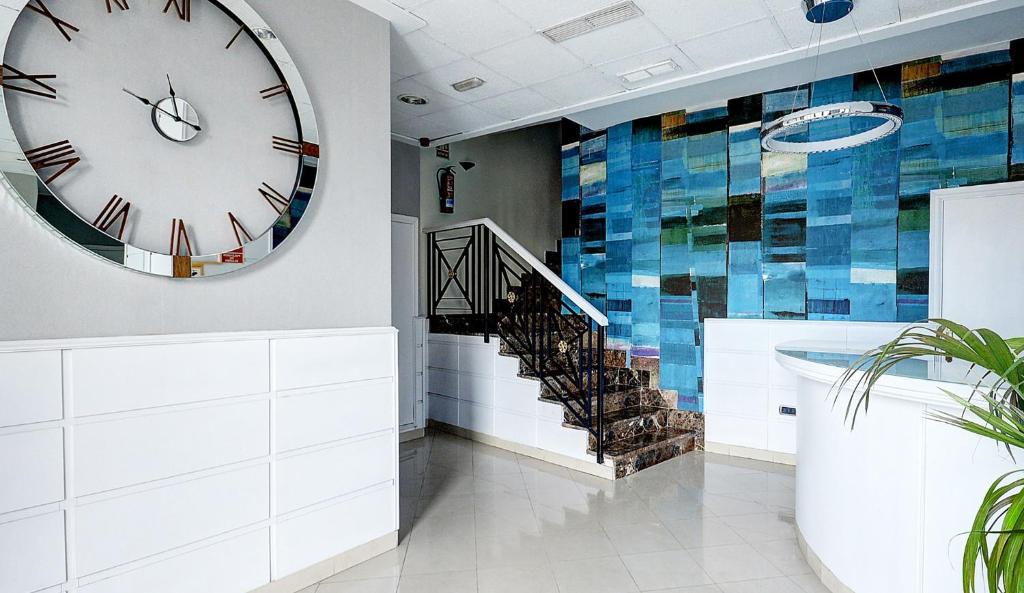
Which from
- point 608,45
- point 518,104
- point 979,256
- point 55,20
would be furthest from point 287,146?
Answer: point 979,256

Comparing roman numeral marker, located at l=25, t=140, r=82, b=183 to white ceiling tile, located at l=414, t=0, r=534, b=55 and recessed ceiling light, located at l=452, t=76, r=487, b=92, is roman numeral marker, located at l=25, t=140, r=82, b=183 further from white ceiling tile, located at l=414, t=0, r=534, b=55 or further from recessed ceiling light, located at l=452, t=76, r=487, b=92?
recessed ceiling light, located at l=452, t=76, r=487, b=92

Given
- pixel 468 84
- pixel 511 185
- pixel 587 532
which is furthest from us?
pixel 511 185

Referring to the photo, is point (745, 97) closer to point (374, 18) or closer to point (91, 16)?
point (374, 18)

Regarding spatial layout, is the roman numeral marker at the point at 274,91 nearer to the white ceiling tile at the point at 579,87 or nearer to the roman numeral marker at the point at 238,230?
the roman numeral marker at the point at 238,230

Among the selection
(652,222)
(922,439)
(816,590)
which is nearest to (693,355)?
(652,222)

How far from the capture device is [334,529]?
2799 millimetres

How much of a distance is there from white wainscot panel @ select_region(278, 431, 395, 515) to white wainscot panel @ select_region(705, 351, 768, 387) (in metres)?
3.18

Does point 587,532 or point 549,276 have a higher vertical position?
point 549,276

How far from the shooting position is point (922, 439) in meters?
2.06

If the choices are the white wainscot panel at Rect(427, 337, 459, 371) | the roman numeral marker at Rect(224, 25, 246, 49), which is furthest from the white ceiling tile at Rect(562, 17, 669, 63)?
the white wainscot panel at Rect(427, 337, 459, 371)

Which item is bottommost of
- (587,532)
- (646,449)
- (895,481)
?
(587,532)

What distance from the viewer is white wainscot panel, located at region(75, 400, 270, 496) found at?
2.01m

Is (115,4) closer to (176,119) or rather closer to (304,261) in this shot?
(176,119)

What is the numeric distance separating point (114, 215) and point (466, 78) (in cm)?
252
